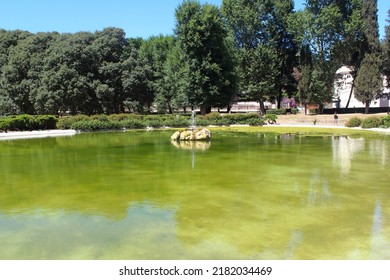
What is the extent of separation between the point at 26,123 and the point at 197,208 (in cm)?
3188

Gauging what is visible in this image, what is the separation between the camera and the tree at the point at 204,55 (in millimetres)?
47562

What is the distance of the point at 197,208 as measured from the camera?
9523 mm

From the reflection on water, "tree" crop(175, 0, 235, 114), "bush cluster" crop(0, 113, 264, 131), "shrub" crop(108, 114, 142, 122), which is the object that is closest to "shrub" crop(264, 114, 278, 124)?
"bush cluster" crop(0, 113, 264, 131)

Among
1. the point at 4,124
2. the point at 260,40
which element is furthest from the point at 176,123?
the point at 260,40

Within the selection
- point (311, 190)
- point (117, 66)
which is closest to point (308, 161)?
point (311, 190)

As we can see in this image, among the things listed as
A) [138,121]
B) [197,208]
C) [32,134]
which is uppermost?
[138,121]

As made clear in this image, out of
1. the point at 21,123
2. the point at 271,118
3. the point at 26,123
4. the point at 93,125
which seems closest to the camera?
the point at 21,123

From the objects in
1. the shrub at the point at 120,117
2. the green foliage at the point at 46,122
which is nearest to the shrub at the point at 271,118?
the shrub at the point at 120,117

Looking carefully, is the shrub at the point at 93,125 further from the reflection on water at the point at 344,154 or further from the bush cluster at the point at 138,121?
the reflection on water at the point at 344,154

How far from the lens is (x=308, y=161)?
667 inches

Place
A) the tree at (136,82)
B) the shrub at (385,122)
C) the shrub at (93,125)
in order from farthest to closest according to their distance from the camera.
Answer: the tree at (136,82)
the shrub at (93,125)
the shrub at (385,122)

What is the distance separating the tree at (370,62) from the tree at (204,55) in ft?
52.4

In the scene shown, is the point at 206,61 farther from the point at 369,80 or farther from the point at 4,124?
the point at 4,124

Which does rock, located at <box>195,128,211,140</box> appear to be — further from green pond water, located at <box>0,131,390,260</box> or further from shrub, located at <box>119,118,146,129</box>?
shrub, located at <box>119,118,146,129</box>
